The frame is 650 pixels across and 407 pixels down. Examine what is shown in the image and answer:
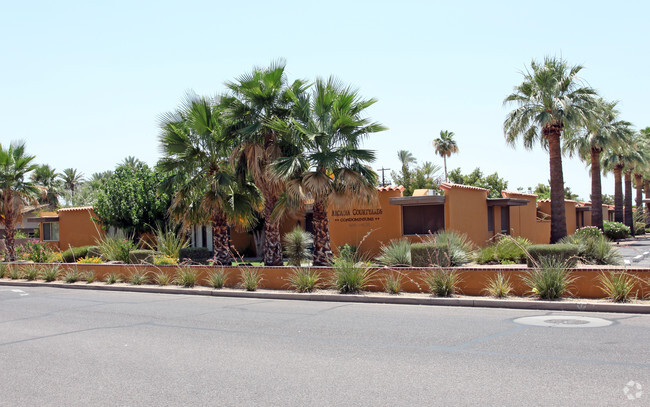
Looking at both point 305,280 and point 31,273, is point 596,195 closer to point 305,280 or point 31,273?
point 305,280

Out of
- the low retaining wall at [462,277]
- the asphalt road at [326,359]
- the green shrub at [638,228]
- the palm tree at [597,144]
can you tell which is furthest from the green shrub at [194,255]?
the green shrub at [638,228]

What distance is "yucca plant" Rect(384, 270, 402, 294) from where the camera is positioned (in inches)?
549

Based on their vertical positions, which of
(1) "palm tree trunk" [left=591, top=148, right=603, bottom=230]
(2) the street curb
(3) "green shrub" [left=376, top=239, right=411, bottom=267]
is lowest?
(2) the street curb

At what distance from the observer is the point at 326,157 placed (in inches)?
683

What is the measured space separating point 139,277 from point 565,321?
46.3 ft

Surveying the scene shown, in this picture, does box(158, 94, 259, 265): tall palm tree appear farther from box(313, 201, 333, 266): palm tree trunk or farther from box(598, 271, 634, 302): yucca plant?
box(598, 271, 634, 302): yucca plant

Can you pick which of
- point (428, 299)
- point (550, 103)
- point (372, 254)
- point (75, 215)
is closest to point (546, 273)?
point (428, 299)

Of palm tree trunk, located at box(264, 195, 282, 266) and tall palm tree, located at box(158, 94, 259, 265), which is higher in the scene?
tall palm tree, located at box(158, 94, 259, 265)

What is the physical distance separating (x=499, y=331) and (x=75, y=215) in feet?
106

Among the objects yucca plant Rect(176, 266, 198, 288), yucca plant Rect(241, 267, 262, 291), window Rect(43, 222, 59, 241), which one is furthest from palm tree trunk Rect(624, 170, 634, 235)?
window Rect(43, 222, 59, 241)

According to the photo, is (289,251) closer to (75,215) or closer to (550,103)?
(550,103)

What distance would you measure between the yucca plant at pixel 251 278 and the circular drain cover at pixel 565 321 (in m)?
8.14

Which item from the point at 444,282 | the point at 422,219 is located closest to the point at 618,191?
the point at 422,219

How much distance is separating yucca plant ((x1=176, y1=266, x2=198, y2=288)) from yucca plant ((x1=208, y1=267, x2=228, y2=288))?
2.76 feet
